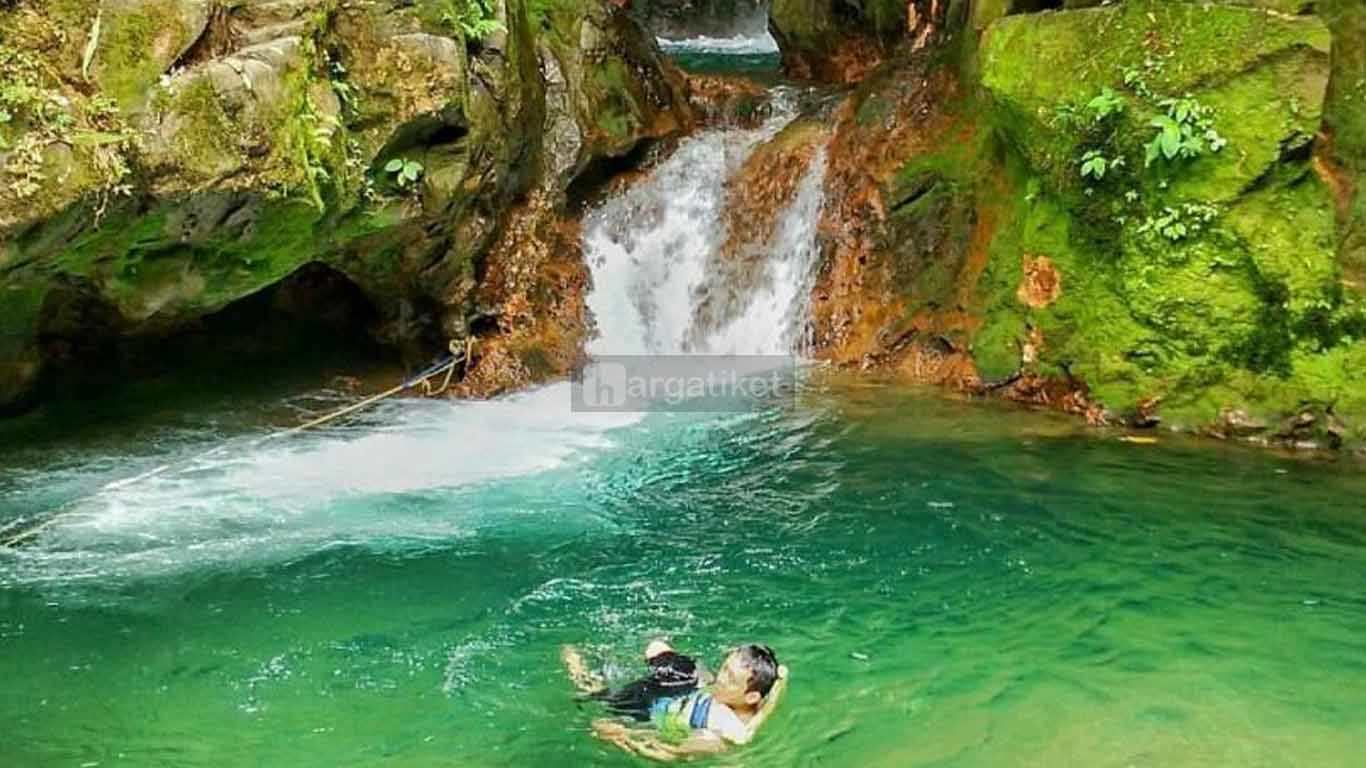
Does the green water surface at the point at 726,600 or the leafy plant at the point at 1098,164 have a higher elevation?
the leafy plant at the point at 1098,164

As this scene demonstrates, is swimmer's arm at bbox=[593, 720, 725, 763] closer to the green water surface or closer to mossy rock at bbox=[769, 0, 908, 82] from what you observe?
the green water surface

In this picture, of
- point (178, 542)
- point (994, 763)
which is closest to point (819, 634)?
point (994, 763)

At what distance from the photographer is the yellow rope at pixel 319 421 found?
791cm

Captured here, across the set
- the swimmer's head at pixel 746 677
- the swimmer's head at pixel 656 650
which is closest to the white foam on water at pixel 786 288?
the swimmer's head at pixel 656 650

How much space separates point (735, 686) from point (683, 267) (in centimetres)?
853

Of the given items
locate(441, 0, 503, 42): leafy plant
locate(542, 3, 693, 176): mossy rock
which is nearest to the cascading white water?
locate(542, 3, 693, 176): mossy rock

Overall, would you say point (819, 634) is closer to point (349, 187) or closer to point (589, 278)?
point (349, 187)

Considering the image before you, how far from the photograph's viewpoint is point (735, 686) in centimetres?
509

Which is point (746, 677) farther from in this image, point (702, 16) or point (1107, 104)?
point (702, 16)

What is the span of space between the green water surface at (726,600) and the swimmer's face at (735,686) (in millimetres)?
265

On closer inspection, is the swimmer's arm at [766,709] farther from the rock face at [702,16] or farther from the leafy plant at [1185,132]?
the rock face at [702,16]

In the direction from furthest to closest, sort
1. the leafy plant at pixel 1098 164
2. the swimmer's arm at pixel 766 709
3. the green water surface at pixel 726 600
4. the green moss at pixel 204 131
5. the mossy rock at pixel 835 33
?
the mossy rock at pixel 835 33 → the leafy plant at pixel 1098 164 → the green moss at pixel 204 131 → the green water surface at pixel 726 600 → the swimmer's arm at pixel 766 709

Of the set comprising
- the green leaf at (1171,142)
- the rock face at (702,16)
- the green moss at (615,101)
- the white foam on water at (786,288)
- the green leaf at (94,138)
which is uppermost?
the rock face at (702,16)

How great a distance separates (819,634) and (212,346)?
29.7ft
